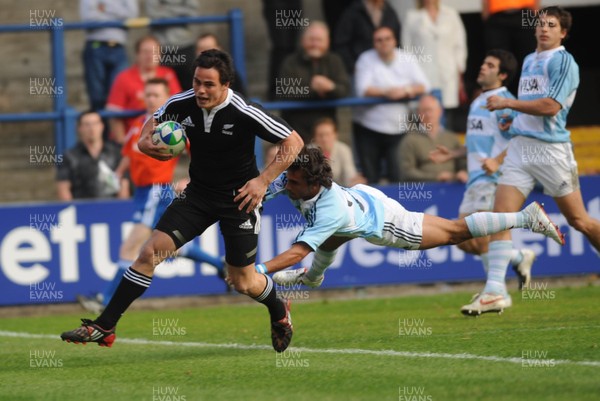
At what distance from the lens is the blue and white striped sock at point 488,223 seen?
9586 millimetres

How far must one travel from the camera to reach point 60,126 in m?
14.7

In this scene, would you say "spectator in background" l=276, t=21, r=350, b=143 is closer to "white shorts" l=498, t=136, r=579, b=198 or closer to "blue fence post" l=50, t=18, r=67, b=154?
"blue fence post" l=50, t=18, r=67, b=154

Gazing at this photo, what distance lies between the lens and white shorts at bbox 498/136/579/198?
10703mm

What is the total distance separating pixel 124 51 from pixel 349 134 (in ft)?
10.3

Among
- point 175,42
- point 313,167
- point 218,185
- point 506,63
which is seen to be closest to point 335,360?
point 313,167

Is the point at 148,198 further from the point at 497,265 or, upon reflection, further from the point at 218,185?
the point at 218,185

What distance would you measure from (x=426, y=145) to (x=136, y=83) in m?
3.56

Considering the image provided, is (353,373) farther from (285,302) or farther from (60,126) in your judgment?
(60,126)

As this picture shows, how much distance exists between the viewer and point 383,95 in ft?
48.9

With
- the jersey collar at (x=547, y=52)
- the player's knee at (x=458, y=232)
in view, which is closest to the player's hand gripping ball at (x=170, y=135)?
the player's knee at (x=458, y=232)

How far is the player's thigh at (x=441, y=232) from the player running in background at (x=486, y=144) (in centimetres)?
213

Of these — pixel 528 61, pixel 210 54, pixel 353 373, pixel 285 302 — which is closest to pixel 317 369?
pixel 353 373

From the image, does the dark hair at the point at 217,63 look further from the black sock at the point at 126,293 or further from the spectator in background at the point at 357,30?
the spectator in background at the point at 357,30

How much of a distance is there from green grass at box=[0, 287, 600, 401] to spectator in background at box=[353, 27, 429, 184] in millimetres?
2994
